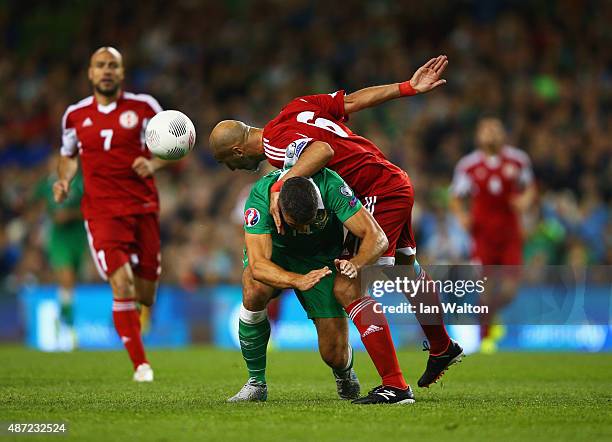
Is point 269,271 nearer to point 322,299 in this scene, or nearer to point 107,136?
point 322,299

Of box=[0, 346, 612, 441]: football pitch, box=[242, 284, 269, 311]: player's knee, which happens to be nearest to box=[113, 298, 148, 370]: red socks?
box=[0, 346, 612, 441]: football pitch

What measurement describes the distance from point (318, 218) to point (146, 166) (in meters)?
3.34

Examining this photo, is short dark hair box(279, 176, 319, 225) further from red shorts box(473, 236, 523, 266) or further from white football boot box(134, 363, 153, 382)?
red shorts box(473, 236, 523, 266)

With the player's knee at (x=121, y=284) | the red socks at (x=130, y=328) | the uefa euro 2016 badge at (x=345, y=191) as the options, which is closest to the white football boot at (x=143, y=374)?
the red socks at (x=130, y=328)

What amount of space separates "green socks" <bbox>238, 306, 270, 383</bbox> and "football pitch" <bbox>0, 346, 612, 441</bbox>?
0.27 metres

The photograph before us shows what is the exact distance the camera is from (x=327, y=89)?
18.6 m

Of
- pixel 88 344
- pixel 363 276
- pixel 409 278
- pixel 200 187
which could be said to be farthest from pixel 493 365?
pixel 200 187

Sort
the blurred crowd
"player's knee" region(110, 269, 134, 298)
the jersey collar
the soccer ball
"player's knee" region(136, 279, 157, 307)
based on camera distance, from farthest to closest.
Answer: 1. the blurred crowd
2. "player's knee" region(136, 279, 157, 307)
3. the jersey collar
4. "player's knee" region(110, 269, 134, 298)
5. the soccer ball

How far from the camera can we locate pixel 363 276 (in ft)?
22.1

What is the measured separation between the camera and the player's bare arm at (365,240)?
6605 mm

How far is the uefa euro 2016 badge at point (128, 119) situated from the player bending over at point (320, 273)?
2952mm

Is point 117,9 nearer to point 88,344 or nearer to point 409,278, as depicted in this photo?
point 88,344

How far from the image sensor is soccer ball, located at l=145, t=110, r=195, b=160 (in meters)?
8.48

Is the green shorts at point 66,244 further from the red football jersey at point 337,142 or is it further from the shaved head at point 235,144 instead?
the red football jersey at point 337,142
